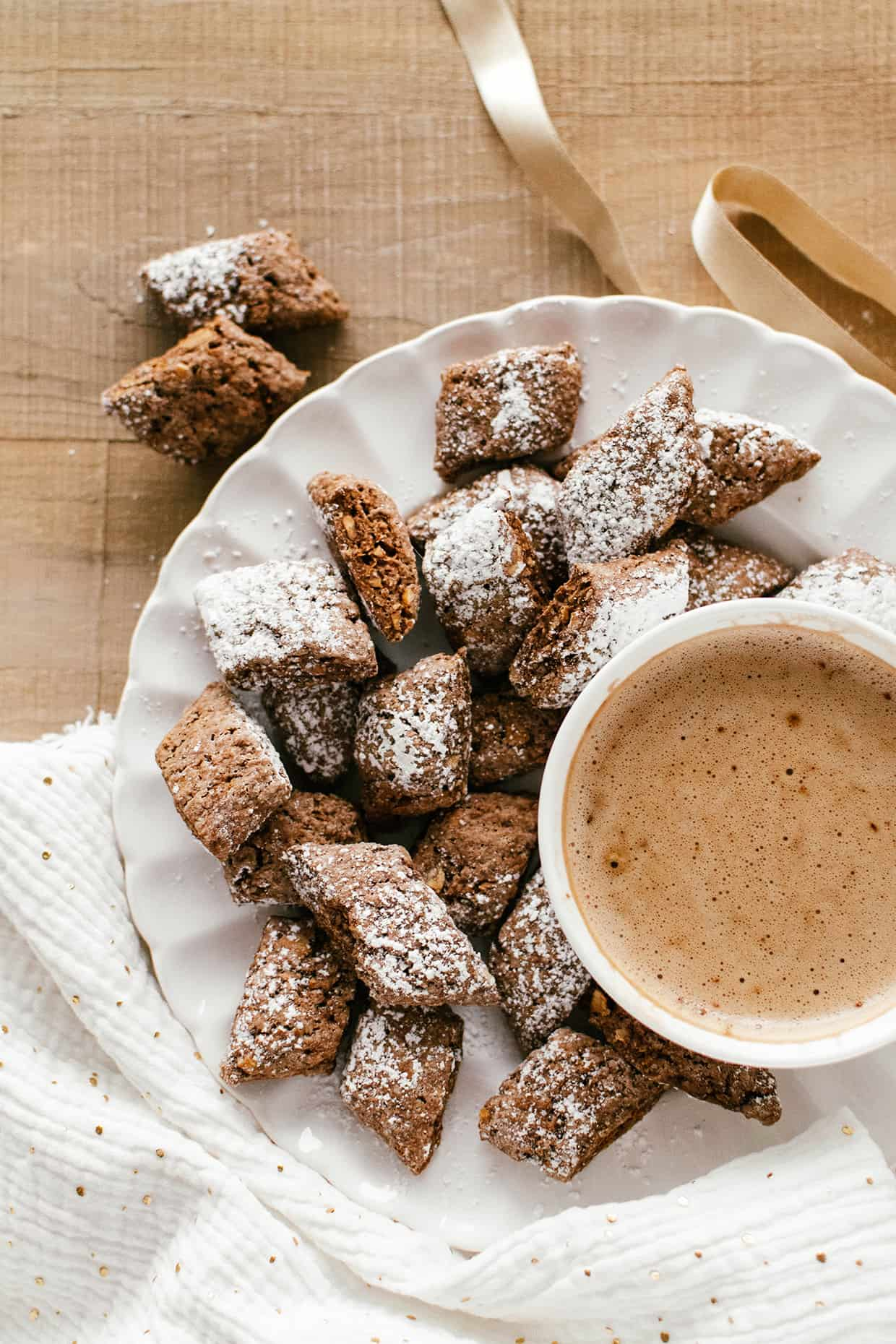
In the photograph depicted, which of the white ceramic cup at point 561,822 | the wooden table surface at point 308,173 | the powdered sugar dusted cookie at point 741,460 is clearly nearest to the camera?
the white ceramic cup at point 561,822

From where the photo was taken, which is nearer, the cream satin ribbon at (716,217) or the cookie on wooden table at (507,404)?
the cookie on wooden table at (507,404)

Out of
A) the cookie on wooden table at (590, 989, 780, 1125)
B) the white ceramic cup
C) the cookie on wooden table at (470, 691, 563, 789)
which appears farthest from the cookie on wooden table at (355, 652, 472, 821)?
the cookie on wooden table at (590, 989, 780, 1125)

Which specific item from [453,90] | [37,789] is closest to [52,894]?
[37,789]

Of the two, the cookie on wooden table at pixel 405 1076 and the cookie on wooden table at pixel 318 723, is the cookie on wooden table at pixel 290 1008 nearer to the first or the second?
the cookie on wooden table at pixel 405 1076

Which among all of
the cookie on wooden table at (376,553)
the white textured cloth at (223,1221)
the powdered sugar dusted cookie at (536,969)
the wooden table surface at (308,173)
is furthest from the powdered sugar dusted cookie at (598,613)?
the white textured cloth at (223,1221)

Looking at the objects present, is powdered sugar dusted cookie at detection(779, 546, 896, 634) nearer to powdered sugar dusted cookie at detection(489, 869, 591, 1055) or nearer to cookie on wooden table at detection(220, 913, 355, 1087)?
powdered sugar dusted cookie at detection(489, 869, 591, 1055)

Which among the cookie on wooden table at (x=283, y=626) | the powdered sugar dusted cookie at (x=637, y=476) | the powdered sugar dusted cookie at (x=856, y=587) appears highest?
the powdered sugar dusted cookie at (x=637, y=476)

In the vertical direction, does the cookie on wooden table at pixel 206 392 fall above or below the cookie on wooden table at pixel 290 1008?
above
